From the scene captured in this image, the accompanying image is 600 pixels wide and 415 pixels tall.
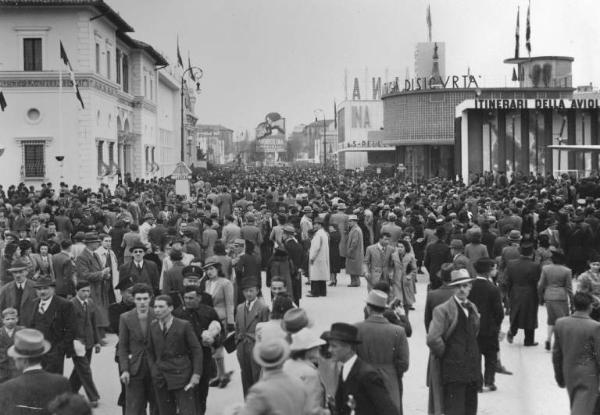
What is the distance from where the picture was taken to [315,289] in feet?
57.1

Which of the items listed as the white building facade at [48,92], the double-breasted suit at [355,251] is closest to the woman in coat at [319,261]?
the double-breasted suit at [355,251]

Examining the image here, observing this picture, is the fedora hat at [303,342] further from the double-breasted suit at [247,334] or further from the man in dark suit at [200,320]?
the double-breasted suit at [247,334]

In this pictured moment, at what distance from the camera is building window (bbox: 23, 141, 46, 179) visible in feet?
131

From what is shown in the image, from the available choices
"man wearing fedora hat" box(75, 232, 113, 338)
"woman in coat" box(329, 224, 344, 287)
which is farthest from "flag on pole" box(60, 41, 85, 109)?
"man wearing fedora hat" box(75, 232, 113, 338)

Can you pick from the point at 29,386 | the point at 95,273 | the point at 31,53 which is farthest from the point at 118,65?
the point at 29,386

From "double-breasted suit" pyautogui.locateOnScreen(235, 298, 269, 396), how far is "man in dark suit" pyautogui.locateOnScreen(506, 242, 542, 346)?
4733 millimetres

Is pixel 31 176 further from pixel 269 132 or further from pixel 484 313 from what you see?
pixel 269 132

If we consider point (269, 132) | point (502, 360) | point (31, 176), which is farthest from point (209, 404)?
point (269, 132)

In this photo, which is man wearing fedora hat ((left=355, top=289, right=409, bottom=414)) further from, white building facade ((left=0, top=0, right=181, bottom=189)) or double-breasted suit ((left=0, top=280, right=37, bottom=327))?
white building facade ((left=0, top=0, right=181, bottom=189))

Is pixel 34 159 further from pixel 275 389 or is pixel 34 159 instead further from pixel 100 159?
pixel 275 389

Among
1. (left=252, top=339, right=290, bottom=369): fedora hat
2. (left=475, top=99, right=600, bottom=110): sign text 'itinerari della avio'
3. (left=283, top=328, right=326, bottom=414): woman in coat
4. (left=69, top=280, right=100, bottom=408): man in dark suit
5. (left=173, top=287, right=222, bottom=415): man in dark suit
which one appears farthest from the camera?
Result: (left=475, top=99, right=600, bottom=110): sign text 'itinerari della avio'

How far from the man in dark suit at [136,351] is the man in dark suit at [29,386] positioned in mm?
1950

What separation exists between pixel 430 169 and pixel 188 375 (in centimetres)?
6219

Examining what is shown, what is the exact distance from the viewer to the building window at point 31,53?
39719mm
